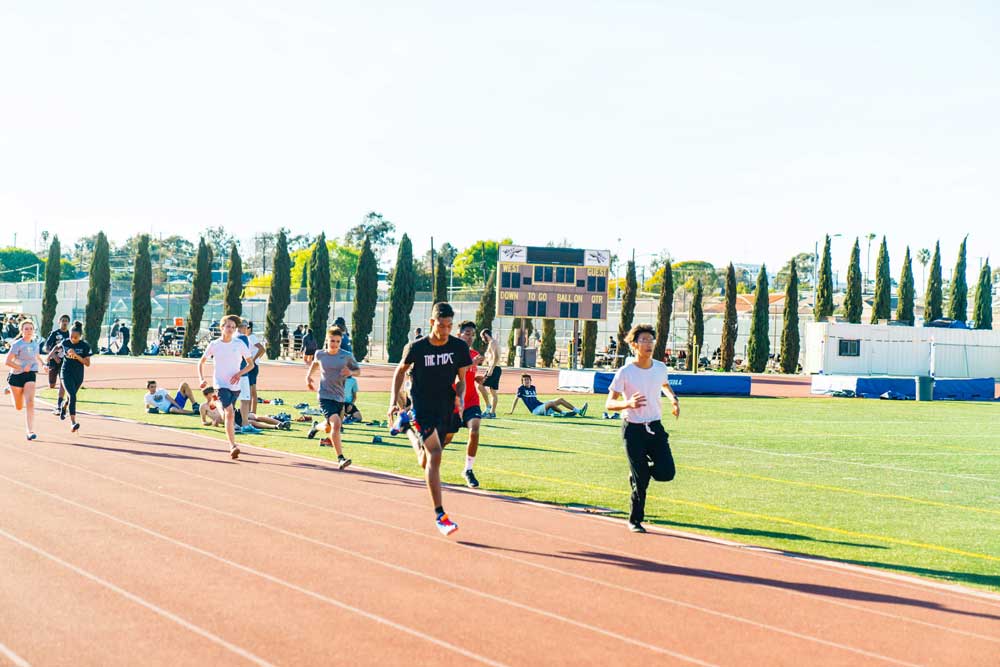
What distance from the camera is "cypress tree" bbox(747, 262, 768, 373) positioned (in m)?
65.7

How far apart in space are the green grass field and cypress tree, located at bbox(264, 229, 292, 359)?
37791mm

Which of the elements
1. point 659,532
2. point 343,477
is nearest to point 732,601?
point 659,532

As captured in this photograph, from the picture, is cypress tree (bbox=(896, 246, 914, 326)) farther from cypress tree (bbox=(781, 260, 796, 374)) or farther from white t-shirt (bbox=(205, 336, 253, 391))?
white t-shirt (bbox=(205, 336, 253, 391))

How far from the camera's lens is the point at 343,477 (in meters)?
12.8

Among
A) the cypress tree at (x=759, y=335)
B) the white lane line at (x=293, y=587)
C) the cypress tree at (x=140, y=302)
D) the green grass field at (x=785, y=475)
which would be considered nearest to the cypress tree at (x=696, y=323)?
the cypress tree at (x=759, y=335)

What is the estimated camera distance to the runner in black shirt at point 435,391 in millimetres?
8969

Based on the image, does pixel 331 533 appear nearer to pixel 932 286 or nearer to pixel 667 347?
pixel 667 347

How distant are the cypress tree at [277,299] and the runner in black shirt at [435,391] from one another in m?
55.2

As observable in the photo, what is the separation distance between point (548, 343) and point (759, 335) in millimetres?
13810

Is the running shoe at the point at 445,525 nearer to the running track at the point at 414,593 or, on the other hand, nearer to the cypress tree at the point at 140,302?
the running track at the point at 414,593

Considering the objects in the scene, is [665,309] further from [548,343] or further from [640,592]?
[640,592]

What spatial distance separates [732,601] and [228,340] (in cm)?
928

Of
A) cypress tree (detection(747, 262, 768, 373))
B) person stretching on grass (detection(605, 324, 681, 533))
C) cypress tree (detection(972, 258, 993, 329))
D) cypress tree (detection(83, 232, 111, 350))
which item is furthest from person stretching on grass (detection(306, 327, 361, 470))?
cypress tree (detection(972, 258, 993, 329))

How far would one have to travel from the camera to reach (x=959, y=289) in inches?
2904
